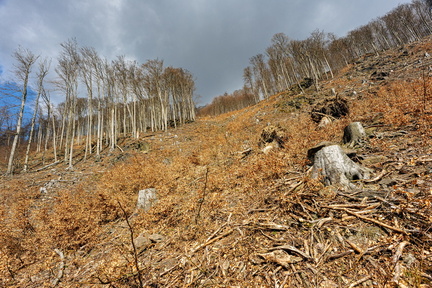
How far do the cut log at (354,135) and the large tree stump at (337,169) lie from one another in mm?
2108

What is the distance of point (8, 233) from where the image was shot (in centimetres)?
551

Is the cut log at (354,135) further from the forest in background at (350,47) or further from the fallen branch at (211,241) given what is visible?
the forest in background at (350,47)

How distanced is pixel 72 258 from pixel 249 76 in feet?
156

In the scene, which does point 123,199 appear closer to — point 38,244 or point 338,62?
point 38,244

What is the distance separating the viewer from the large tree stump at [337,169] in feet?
12.4

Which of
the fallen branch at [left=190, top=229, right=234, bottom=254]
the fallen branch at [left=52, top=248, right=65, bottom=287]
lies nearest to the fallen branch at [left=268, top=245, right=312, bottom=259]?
the fallen branch at [left=190, top=229, right=234, bottom=254]

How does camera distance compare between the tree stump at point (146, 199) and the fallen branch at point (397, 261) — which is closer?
the fallen branch at point (397, 261)

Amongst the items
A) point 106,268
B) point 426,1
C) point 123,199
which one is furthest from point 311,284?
point 426,1

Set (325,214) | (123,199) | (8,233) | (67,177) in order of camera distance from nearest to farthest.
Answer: (325,214)
(8,233)
(123,199)
(67,177)

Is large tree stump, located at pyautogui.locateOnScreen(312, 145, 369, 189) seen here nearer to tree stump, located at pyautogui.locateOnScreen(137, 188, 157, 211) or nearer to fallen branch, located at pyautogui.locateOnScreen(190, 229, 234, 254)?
fallen branch, located at pyautogui.locateOnScreen(190, 229, 234, 254)

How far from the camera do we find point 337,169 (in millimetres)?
3934

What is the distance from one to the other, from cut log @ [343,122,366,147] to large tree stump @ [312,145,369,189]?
211 cm

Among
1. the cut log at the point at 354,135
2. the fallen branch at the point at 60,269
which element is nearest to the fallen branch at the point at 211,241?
the fallen branch at the point at 60,269

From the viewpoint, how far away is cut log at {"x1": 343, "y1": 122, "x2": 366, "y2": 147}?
558 cm
